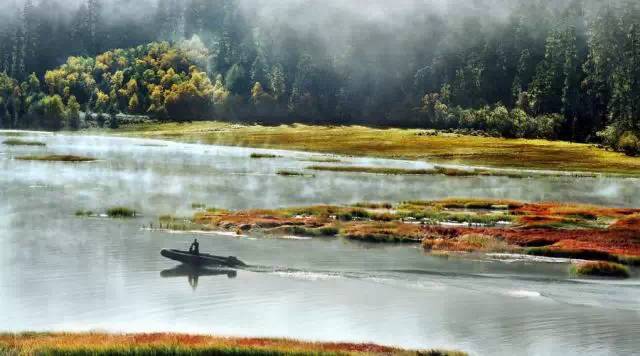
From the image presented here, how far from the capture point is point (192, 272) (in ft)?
194

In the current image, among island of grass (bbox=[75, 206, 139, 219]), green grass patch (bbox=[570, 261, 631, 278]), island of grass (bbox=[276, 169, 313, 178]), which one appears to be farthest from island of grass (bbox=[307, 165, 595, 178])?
green grass patch (bbox=[570, 261, 631, 278])

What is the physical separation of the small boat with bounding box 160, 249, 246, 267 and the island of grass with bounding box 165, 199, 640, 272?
19.1 metres

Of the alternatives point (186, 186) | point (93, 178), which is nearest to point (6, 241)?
point (186, 186)

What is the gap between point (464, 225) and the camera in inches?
3393

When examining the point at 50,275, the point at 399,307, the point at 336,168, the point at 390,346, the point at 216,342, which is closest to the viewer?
the point at 216,342

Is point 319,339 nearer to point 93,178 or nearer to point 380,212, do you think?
point 380,212

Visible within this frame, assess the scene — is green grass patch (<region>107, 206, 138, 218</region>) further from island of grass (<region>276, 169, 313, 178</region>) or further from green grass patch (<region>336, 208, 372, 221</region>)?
island of grass (<region>276, 169, 313, 178</region>)

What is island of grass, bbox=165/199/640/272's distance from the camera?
72625 mm

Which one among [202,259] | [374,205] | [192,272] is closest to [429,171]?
[374,205]

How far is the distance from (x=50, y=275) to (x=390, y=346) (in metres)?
26.6

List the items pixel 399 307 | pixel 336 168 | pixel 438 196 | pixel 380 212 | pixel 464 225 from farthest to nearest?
pixel 336 168 < pixel 438 196 < pixel 380 212 < pixel 464 225 < pixel 399 307

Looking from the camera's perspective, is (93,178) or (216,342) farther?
(93,178)

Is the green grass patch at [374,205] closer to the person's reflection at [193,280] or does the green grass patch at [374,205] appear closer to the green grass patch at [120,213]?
the green grass patch at [120,213]

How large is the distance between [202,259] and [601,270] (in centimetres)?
2766
